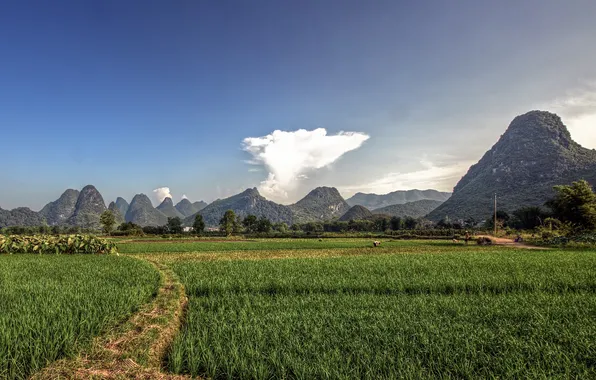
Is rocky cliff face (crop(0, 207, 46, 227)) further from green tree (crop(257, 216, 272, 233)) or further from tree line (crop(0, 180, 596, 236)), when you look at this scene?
green tree (crop(257, 216, 272, 233))

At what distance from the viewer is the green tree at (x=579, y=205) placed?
3372cm

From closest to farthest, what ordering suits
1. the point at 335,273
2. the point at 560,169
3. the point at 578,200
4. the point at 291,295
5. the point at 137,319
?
the point at 137,319
the point at 291,295
the point at 335,273
the point at 578,200
the point at 560,169

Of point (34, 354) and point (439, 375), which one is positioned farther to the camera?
point (34, 354)

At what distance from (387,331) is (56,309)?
6481 millimetres

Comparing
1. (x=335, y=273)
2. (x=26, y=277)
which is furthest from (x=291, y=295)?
(x=26, y=277)

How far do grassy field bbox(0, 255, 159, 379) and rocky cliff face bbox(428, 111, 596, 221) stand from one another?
11354 centimetres

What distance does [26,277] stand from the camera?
9.95 metres

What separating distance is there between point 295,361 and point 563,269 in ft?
42.5

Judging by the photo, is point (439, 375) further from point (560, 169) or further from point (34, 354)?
point (560, 169)

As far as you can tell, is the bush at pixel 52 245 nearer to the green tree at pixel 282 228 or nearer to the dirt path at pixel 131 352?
the dirt path at pixel 131 352

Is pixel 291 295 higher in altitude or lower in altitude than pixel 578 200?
lower

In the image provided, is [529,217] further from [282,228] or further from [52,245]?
[52,245]

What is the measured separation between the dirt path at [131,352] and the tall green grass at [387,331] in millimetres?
321

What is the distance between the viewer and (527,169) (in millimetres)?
118688
